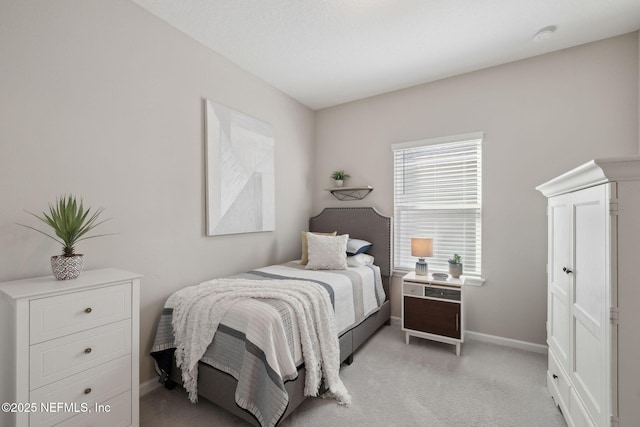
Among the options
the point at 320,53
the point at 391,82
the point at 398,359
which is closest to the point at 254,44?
the point at 320,53

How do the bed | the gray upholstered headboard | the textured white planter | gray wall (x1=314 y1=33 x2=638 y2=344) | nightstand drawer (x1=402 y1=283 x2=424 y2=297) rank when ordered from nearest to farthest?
the textured white planter < the bed < gray wall (x1=314 y1=33 x2=638 y2=344) < nightstand drawer (x1=402 y1=283 x2=424 y2=297) < the gray upholstered headboard

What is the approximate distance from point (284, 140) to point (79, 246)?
2323mm

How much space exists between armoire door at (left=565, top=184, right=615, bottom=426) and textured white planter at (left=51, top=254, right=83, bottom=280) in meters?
2.55

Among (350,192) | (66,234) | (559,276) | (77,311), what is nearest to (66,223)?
(66,234)

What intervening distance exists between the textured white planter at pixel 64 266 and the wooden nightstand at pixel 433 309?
8.48 ft

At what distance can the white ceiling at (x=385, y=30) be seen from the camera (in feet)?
6.78

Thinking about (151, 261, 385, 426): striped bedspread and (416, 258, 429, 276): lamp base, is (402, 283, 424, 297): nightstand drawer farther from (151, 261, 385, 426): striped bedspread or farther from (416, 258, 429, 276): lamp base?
(151, 261, 385, 426): striped bedspread

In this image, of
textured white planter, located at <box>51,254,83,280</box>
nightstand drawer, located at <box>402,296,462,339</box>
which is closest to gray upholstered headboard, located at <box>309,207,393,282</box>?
nightstand drawer, located at <box>402,296,462,339</box>

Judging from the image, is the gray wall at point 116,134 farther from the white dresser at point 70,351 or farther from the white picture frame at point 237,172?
the white dresser at point 70,351

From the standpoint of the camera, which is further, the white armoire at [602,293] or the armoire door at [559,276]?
the armoire door at [559,276]

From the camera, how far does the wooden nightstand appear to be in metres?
2.64

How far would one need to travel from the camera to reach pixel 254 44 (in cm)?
253

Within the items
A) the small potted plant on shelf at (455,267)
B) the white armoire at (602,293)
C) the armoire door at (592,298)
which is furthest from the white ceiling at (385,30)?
the small potted plant on shelf at (455,267)

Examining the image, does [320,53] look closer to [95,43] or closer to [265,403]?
[95,43]
